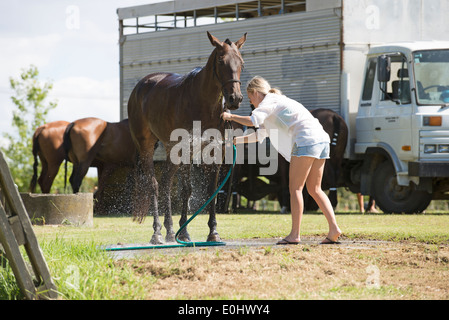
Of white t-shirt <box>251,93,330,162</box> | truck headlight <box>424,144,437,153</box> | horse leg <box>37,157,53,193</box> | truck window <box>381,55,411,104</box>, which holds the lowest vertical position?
horse leg <box>37,157,53,193</box>

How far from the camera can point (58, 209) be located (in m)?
12.7

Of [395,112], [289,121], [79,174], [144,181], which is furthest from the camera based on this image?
[79,174]

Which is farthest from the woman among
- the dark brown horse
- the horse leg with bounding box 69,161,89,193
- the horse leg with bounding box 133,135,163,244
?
the dark brown horse

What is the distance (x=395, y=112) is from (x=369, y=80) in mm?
1156

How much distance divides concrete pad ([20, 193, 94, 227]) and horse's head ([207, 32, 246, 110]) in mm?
5274

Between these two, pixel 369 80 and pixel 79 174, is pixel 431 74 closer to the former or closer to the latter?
pixel 369 80

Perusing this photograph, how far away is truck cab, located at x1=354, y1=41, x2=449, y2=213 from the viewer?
1509cm

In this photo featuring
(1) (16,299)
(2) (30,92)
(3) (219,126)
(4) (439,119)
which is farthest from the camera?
(2) (30,92)

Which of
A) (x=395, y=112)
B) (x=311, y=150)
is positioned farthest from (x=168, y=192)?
(x=395, y=112)

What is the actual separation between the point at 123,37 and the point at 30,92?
54.2ft

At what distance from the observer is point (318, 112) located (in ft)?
54.9

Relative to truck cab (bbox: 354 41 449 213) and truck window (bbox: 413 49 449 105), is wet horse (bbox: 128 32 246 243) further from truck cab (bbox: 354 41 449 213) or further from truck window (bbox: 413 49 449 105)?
truck window (bbox: 413 49 449 105)
